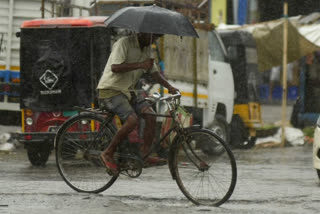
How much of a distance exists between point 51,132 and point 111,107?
4563 mm

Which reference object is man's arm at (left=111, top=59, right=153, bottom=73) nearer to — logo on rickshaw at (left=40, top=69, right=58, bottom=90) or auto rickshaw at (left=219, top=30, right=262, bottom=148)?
logo on rickshaw at (left=40, top=69, right=58, bottom=90)

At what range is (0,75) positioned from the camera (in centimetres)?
1488

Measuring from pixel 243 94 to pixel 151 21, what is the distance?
30.6 ft

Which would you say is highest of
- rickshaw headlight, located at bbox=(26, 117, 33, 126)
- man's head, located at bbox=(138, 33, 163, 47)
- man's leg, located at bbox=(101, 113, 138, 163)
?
man's head, located at bbox=(138, 33, 163, 47)

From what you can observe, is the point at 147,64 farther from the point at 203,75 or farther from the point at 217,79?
the point at 217,79

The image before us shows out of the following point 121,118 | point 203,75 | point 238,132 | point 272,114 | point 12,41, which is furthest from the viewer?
point 272,114

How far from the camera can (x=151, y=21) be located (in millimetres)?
8070

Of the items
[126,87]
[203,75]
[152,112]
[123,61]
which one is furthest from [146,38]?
[203,75]

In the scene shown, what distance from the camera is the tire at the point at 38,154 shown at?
1284 cm

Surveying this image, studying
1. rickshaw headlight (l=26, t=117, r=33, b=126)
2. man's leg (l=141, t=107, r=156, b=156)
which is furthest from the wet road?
rickshaw headlight (l=26, t=117, r=33, b=126)

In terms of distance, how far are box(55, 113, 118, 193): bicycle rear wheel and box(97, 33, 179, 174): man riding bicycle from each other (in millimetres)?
222

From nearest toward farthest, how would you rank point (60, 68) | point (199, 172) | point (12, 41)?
point (199, 172)
point (60, 68)
point (12, 41)

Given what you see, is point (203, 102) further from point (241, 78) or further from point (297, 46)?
point (297, 46)

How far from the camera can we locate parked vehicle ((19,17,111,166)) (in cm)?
1268
